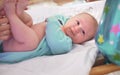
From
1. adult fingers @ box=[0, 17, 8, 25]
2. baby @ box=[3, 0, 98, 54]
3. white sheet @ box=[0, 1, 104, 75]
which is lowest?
white sheet @ box=[0, 1, 104, 75]

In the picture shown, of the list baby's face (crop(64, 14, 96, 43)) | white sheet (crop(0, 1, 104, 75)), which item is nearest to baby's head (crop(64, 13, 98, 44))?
baby's face (crop(64, 14, 96, 43))

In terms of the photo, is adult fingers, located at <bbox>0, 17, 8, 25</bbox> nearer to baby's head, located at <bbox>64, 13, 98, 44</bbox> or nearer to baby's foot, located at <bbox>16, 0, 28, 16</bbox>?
baby's foot, located at <bbox>16, 0, 28, 16</bbox>

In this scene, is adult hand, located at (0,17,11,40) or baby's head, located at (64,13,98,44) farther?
baby's head, located at (64,13,98,44)

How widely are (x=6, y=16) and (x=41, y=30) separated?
7.9 inches

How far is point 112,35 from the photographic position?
80 cm

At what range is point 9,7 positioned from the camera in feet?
2.97

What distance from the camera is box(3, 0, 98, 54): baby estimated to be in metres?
0.93

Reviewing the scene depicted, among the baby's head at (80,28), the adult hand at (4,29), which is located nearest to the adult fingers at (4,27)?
the adult hand at (4,29)

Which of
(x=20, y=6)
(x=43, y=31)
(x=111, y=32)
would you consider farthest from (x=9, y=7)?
(x=111, y=32)

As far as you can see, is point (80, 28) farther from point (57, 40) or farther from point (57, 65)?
point (57, 65)

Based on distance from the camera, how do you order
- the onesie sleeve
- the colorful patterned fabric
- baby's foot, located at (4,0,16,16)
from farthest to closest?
the onesie sleeve
baby's foot, located at (4,0,16,16)
the colorful patterned fabric

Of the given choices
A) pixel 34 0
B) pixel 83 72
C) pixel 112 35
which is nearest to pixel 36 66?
pixel 83 72

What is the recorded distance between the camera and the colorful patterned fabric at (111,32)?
796 mm

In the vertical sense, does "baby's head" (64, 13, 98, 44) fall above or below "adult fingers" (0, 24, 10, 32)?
below
